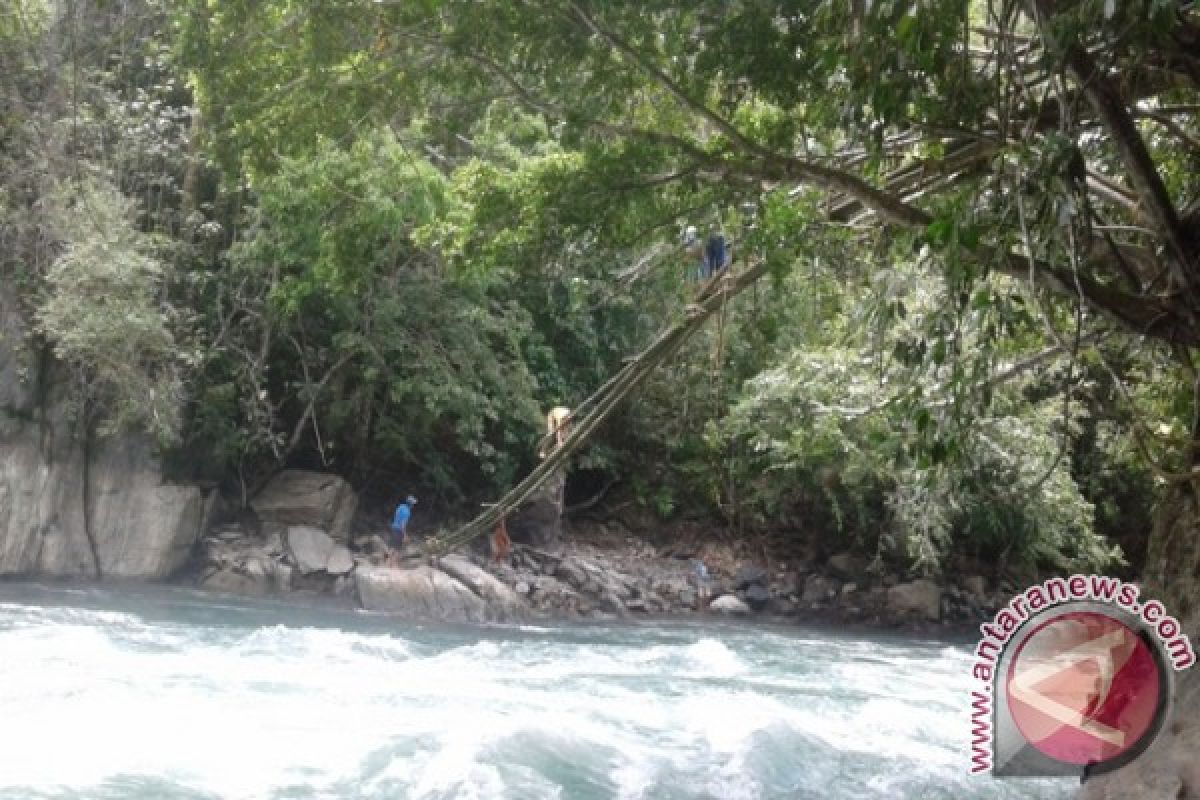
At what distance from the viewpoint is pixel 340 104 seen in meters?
6.45

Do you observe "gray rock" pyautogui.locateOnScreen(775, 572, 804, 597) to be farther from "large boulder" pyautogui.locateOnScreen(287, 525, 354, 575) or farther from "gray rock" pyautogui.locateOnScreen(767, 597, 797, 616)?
"large boulder" pyautogui.locateOnScreen(287, 525, 354, 575)

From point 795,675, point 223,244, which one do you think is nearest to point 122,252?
point 223,244

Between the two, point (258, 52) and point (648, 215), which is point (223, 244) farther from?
point (648, 215)

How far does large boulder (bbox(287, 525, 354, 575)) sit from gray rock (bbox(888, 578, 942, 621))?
787 centimetres

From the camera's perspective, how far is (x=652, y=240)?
251 inches

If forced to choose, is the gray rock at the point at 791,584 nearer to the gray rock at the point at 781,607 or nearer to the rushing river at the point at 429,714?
the gray rock at the point at 781,607

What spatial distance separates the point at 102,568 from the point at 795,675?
8.33 meters

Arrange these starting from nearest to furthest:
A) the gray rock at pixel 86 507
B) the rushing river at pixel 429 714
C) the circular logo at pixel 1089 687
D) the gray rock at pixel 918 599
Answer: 1. the circular logo at pixel 1089 687
2. the rushing river at pixel 429 714
3. the gray rock at pixel 86 507
4. the gray rock at pixel 918 599

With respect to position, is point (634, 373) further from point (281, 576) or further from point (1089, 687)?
point (281, 576)

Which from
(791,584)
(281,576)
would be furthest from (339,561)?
(791,584)

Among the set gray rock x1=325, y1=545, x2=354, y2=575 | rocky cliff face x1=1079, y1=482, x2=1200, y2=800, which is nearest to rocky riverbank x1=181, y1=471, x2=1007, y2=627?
gray rock x1=325, y1=545, x2=354, y2=575

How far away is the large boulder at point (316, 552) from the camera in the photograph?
14969mm

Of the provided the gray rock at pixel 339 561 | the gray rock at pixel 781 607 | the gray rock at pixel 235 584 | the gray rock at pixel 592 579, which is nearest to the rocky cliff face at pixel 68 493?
the gray rock at pixel 235 584

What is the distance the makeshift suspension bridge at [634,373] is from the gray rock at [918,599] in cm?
1178
